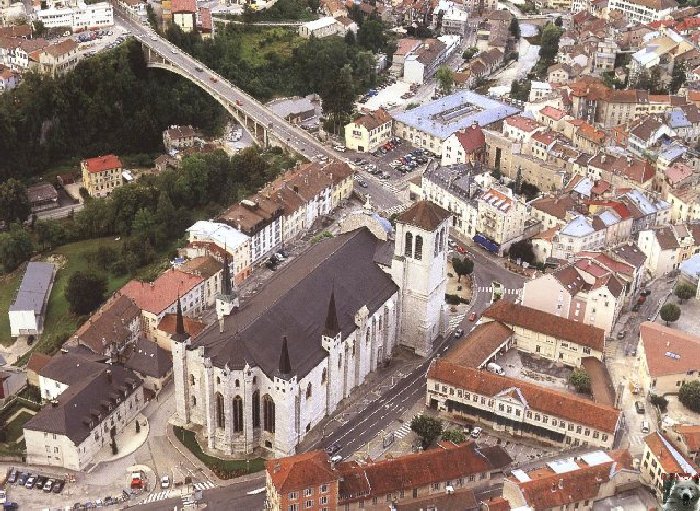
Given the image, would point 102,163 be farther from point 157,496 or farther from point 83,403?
point 157,496

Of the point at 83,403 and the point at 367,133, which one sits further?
the point at 367,133

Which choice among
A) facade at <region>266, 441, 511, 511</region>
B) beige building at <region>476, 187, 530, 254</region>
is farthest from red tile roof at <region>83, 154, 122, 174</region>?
facade at <region>266, 441, 511, 511</region>

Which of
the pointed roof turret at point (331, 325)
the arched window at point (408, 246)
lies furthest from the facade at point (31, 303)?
the arched window at point (408, 246)

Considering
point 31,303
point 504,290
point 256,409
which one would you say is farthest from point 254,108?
point 256,409

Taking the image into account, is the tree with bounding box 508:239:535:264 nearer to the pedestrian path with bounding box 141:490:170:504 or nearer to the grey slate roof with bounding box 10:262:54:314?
the pedestrian path with bounding box 141:490:170:504

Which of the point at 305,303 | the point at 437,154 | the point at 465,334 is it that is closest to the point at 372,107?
the point at 437,154

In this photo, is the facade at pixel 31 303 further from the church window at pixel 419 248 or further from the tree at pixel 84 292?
the church window at pixel 419 248

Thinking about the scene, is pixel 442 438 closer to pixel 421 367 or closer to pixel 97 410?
pixel 421 367
